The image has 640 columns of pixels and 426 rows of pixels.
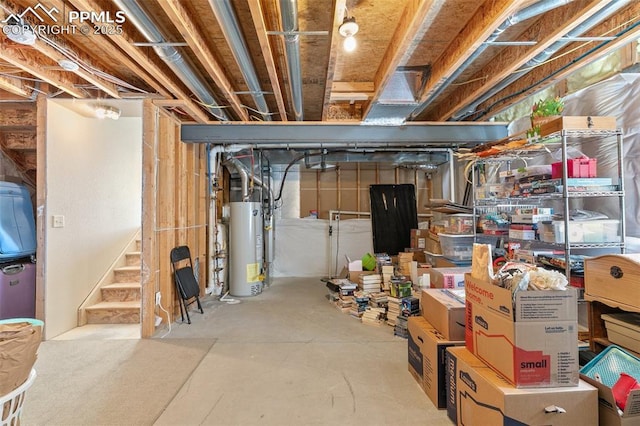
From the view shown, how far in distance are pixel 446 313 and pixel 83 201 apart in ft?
13.2

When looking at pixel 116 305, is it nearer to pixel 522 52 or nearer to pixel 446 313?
pixel 446 313

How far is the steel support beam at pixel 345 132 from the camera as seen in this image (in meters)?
3.65

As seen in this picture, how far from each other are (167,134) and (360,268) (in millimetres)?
3115

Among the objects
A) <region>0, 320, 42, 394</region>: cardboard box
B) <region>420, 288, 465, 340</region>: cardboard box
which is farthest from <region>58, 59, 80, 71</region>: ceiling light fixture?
<region>420, 288, 465, 340</region>: cardboard box

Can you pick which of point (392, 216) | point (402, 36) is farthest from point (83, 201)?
point (392, 216)

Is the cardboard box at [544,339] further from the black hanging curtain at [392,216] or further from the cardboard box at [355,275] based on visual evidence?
the black hanging curtain at [392,216]

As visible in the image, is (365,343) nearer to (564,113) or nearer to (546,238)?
(546,238)

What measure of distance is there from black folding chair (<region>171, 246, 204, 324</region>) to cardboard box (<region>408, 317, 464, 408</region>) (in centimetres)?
254

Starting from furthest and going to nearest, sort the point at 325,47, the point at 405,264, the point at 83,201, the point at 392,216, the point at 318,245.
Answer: the point at 318,245
the point at 392,216
the point at 405,264
the point at 83,201
the point at 325,47

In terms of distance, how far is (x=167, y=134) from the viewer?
11.1ft

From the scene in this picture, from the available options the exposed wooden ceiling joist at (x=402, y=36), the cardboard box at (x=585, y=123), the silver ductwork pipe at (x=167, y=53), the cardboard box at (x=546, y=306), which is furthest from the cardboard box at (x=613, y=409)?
the silver ductwork pipe at (x=167, y=53)

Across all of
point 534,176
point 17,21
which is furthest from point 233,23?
point 534,176

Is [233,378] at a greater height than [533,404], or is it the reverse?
[533,404]

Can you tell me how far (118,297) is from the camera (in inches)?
144
